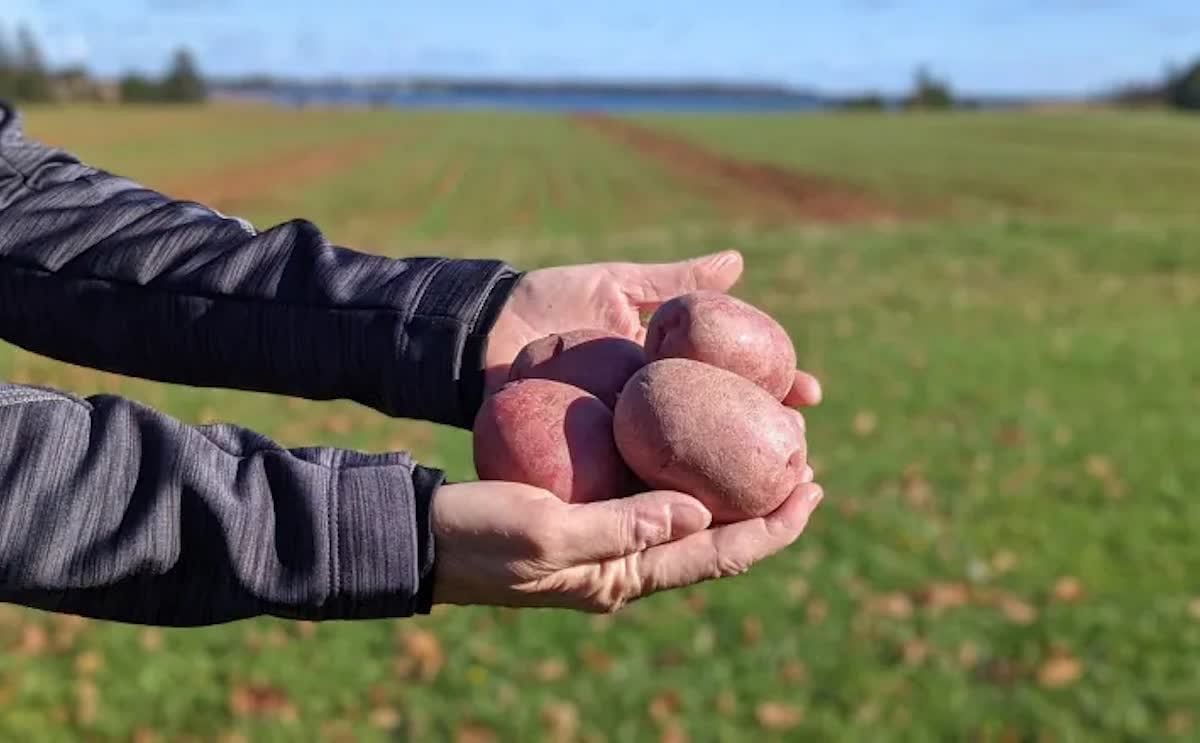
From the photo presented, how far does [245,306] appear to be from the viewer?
259 cm

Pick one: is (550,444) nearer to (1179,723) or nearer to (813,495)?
(813,495)

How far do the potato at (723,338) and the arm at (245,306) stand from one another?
14.1 inches

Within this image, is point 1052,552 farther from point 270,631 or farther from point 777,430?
point 777,430

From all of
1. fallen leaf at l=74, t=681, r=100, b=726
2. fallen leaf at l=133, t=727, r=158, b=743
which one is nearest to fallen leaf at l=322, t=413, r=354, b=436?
fallen leaf at l=74, t=681, r=100, b=726

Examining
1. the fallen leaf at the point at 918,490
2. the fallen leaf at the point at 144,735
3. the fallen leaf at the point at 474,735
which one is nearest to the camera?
the fallen leaf at the point at 144,735

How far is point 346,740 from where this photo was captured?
4.73m

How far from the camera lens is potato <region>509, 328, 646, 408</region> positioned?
101 inches

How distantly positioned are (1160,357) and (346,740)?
8.68 m

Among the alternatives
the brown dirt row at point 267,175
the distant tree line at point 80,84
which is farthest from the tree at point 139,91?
the brown dirt row at point 267,175

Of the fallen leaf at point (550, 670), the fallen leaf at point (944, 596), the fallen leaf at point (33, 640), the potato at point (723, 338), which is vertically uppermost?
the potato at point (723, 338)

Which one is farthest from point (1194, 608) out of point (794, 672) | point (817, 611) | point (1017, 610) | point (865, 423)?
point (865, 423)

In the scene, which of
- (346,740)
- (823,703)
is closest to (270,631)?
(346,740)

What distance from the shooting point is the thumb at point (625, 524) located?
A: 2.04 metres

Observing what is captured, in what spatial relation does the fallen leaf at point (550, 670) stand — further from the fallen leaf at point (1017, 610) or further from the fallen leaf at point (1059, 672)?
the fallen leaf at point (1017, 610)
